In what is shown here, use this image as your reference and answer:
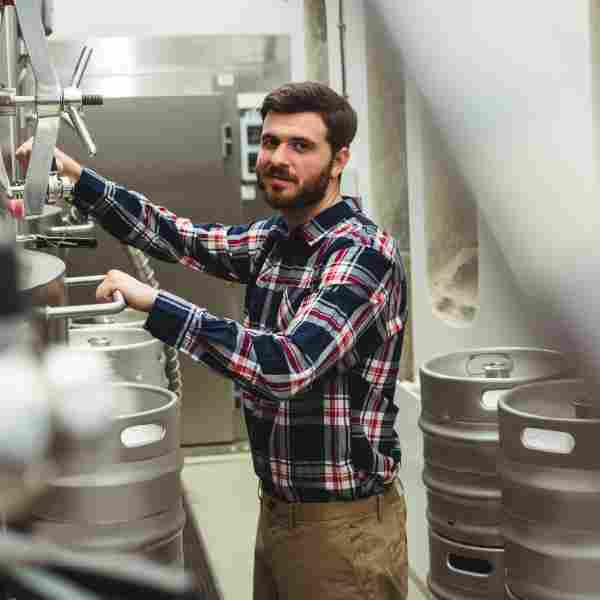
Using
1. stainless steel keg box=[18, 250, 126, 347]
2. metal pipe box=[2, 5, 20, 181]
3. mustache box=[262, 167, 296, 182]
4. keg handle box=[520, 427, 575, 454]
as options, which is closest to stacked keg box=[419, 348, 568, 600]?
keg handle box=[520, 427, 575, 454]

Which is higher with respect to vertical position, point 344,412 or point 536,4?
point 536,4

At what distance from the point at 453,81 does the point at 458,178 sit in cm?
2

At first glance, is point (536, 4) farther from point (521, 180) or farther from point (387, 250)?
point (387, 250)

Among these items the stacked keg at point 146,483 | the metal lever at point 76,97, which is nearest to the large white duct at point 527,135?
the stacked keg at point 146,483

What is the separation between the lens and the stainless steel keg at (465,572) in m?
1.72

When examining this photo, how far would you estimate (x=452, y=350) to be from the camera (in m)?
1.69

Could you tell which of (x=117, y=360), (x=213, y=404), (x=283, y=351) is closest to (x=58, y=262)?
(x=283, y=351)

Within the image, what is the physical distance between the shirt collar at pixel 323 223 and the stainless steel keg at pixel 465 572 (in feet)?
2.26

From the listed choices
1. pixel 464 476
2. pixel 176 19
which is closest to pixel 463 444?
pixel 464 476

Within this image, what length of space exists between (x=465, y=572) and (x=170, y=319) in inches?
36.8

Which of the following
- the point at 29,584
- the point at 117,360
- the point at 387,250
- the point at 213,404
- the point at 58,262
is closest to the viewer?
the point at 29,584

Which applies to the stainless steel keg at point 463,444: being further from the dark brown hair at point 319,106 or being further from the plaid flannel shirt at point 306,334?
the dark brown hair at point 319,106

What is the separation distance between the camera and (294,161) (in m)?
1.29

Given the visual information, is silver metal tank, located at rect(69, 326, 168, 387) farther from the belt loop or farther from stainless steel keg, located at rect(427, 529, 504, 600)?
stainless steel keg, located at rect(427, 529, 504, 600)
